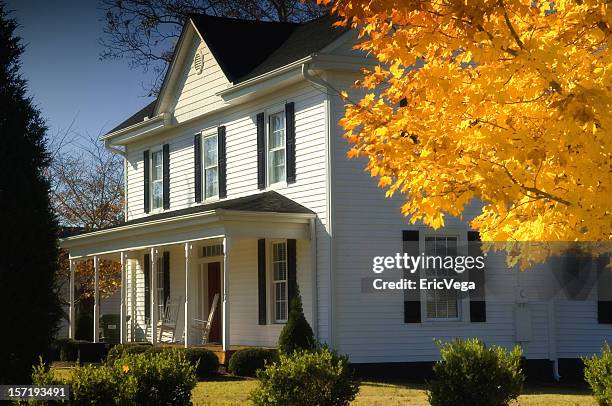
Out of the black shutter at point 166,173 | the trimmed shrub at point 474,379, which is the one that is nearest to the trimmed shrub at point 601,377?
the trimmed shrub at point 474,379

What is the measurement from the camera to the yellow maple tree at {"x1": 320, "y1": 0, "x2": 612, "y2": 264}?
31.9 ft

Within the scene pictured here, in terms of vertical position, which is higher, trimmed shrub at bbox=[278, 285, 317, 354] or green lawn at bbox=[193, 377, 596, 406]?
trimmed shrub at bbox=[278, 285, 317, 354]

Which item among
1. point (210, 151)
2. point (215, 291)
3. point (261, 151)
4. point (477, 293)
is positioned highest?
point (210, 151)

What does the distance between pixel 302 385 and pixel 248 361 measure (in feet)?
26.7

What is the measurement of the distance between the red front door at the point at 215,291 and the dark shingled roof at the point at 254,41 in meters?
4.81

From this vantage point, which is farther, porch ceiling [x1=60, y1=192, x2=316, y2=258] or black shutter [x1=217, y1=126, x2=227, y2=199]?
black shutter [x1=217, y1=126, x2=227, y2=199]

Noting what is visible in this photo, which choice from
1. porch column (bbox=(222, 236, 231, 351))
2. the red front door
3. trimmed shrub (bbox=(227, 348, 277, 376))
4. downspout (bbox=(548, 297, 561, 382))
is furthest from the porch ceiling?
downspout (bbox=(548, 297, 561, 382))

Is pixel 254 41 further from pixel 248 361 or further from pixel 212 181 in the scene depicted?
pixel 248 361

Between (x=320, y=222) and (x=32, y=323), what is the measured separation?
979cm

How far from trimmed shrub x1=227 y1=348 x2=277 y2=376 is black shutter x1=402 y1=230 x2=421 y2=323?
3001 mm

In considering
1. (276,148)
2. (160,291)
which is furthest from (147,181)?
(276,148)

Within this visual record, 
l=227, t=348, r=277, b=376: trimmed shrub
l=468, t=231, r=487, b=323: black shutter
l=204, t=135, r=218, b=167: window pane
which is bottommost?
l=227, t=348, r=277, b=376: trimmed shrub

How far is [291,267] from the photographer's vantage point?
69.9 ft

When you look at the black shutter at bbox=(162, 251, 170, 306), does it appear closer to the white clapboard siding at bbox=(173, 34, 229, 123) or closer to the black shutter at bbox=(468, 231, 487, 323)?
the white clapboard siding at bbox=(173, 34, 229, 123)
